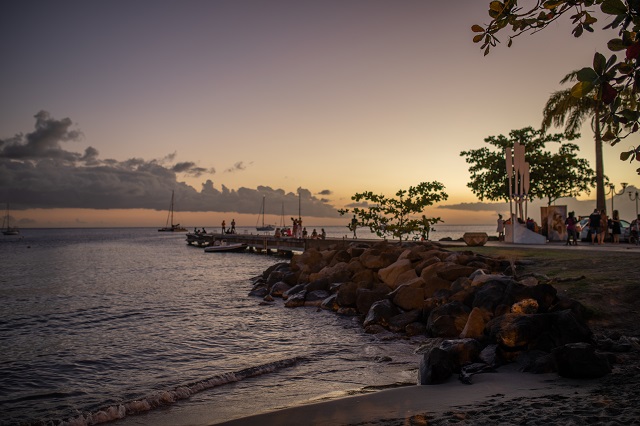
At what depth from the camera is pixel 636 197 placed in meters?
40.5

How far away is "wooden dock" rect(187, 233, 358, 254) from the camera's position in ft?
114

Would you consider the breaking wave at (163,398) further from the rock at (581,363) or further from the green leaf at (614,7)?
the green leaf at (614,7)

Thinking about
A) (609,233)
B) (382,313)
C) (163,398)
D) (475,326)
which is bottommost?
(163,398)

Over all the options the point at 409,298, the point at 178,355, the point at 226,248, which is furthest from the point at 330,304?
the point at 226,248

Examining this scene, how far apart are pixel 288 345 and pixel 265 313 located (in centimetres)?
482

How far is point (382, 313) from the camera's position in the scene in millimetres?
11844

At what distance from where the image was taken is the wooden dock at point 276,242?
34.7 meters

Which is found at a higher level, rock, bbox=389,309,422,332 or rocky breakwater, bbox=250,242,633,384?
rocky breakwater, bbox=250,242,633,384

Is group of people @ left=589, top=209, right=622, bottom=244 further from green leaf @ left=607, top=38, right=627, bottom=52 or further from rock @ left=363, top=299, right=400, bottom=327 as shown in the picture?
green leaf @ left=607, top=38, right=627, bottom=52

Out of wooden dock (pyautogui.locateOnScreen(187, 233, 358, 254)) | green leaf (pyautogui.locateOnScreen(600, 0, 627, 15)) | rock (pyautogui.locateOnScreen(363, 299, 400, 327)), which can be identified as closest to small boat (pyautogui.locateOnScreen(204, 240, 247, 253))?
wooden dock (pyautogui.locateOnScreen(187, 233, 358, 254))

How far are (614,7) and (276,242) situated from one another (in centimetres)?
4678

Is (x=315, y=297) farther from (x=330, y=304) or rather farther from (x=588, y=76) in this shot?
(x=588, y=76)

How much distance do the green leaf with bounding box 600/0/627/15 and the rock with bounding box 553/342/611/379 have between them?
4974 millimetres

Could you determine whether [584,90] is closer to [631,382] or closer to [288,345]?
[631,382]
